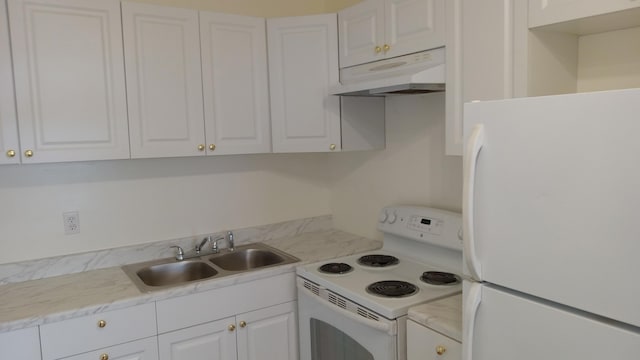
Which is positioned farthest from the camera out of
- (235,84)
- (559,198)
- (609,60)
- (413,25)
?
(235,84)

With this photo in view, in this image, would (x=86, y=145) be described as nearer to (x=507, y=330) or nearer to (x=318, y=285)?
(x=318, y=285)

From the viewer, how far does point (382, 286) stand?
6.72ft

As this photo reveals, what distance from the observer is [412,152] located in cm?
256

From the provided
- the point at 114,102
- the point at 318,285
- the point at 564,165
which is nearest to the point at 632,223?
the point at 564,165

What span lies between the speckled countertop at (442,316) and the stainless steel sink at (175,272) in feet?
3.72

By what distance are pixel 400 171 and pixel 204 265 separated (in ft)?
3.99

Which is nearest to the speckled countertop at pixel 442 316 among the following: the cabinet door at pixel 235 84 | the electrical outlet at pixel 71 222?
the cabinet door at pixel 235 84

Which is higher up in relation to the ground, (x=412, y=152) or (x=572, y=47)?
(x=572, y=47)

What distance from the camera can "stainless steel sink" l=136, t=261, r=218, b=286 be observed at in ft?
8.09

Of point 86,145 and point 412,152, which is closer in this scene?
point 86,145

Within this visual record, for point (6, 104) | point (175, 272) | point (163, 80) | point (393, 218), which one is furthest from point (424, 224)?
point (6, 104)

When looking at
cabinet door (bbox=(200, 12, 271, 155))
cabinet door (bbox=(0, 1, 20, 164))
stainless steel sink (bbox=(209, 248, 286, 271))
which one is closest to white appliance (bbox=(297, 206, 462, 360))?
stainless steel sink (bbox=(209, 248, 286, 271))

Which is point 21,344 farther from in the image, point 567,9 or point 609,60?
Result: point 609,60

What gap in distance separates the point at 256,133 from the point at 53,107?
982 mm
